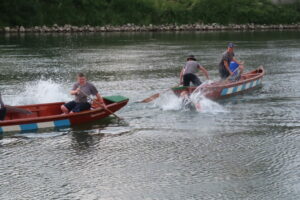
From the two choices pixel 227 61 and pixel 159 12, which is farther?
pixel 159 12

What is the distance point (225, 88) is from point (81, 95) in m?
6.80

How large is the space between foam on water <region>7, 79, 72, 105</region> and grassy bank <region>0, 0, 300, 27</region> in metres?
52.4

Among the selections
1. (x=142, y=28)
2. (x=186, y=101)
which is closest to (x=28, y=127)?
(x=186, y=101)

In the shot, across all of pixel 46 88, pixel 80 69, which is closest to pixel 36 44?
pixel 80 69

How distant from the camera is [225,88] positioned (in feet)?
68.3

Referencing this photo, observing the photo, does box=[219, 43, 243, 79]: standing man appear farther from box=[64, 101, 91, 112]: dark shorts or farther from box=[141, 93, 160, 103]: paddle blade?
box=[64, 101, 91, 112]: dark shorts

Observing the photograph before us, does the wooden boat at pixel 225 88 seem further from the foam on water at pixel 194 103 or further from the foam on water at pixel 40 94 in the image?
the foam on water at pixel 40 94

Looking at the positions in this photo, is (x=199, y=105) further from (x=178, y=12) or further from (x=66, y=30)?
(x=178, y=12)

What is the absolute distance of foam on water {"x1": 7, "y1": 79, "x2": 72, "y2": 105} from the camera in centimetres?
2075

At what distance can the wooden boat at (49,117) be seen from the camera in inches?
621

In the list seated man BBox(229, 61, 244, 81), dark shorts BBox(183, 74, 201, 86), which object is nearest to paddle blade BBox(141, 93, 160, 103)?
dark shorts BBox(183, 74, 201, 86)

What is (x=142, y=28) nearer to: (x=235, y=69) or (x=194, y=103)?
(x=235, y=69)

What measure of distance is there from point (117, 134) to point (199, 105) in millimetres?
4318

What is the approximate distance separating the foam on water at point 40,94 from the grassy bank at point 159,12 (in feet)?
172
